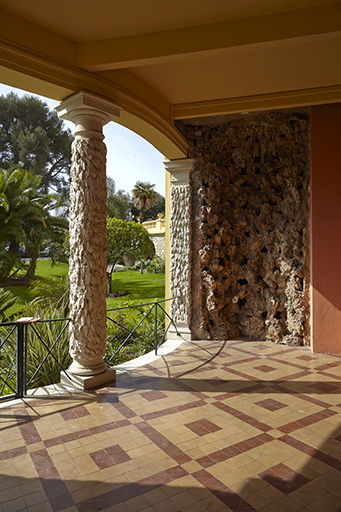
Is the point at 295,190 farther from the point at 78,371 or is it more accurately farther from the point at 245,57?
the point at 78,371

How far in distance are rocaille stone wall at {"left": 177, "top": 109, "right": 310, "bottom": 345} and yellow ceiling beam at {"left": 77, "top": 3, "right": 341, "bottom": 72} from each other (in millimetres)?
2888

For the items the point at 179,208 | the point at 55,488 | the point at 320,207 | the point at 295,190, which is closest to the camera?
the point at 55,488

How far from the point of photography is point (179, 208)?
645 cm

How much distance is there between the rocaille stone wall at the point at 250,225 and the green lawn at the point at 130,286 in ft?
29.9

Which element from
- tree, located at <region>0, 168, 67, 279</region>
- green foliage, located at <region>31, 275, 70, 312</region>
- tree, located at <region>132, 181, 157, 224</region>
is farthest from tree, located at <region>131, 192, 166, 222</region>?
green foliage, located at <region>31, 275, 70, 312</region>

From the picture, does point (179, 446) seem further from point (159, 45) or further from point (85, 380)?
point (159, 45)

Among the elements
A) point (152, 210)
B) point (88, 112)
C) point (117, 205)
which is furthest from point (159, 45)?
point (152, 210)

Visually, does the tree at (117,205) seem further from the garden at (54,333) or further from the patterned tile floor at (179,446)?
the patterned tile floor at (179,446)

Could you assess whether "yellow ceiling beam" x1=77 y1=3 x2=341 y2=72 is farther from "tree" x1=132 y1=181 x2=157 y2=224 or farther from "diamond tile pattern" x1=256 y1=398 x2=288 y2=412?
"tree" x1=132 y1=181 x2=157 y2=224

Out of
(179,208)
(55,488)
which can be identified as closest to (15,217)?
(179,208)

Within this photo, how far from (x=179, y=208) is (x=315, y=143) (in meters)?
2.47

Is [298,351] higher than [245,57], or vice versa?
[245,57]

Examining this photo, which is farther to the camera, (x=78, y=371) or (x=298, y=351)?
(x=298, y=351)

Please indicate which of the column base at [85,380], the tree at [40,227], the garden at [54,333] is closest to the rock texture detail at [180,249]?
the garden at [54,333]
